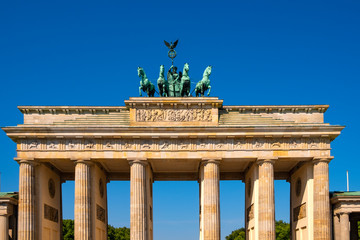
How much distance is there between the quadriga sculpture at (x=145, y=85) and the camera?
50.2 meters

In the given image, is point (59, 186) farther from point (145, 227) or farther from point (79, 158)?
point (145, 227)

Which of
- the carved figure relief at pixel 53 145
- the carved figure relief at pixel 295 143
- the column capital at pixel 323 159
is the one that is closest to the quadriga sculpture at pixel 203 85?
the carved figure relief at pixel 295 143

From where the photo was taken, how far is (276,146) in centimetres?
4750

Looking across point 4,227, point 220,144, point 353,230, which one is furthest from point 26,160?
point 353,230

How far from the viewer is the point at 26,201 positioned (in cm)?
4612

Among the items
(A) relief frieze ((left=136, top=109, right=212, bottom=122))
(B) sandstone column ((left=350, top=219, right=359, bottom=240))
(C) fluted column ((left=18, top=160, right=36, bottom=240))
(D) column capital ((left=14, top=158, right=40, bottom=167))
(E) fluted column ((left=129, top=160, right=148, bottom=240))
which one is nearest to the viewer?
(C) fluted column ((left=18, top=160, right=36, bottom=240))

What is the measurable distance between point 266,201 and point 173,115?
37.5ft

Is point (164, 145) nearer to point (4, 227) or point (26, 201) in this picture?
point (26, 201)

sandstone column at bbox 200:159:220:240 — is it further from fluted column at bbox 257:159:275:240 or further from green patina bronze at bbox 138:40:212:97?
green patina bronze at bbox 138:40:212:97

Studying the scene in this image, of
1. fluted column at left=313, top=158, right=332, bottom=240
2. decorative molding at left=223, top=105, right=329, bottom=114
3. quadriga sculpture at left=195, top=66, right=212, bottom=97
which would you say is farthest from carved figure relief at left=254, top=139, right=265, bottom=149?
quadriga sculpture at left=195, top=66, right=212, bottom=97

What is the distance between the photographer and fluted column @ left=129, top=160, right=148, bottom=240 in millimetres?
46250

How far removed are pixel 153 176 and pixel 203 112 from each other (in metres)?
12.6

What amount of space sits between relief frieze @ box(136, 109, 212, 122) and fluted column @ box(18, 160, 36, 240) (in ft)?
35.4

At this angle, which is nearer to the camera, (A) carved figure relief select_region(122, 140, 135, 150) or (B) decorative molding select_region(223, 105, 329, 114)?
(A) carved figure relief select_region(122, 140, 135, 150)
